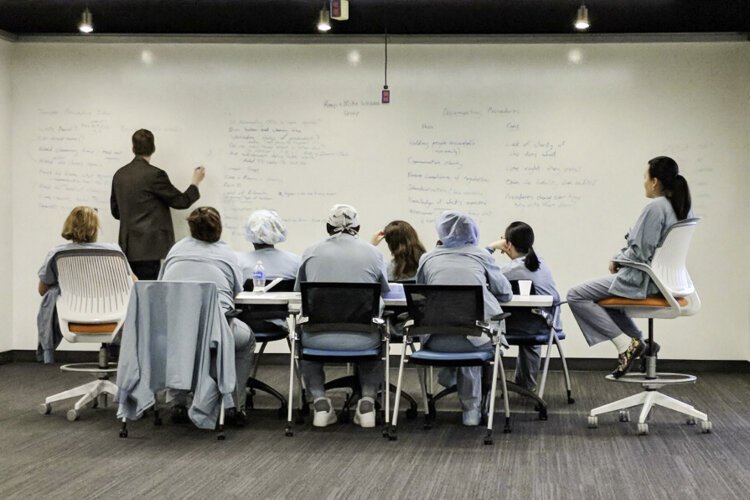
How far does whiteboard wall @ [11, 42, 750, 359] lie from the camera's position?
29.1ft

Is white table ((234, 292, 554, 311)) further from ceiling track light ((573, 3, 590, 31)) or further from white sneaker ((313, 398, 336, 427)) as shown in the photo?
ceiling track light ((573, 3, 590, 31))

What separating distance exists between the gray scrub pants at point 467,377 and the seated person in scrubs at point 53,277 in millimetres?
1962

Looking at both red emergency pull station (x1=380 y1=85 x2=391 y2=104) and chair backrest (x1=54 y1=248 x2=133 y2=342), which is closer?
chair backrest (x1=54 y1=248 x2=133 y2=342)

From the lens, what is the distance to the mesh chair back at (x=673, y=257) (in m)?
6.11

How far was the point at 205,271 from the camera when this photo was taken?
632 cm

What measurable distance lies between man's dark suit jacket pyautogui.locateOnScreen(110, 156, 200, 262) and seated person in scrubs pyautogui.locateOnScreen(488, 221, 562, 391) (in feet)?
9.88

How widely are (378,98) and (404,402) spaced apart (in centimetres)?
296

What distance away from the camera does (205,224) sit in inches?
252

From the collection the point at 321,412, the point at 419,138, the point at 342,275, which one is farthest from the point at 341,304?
the point at 419,138

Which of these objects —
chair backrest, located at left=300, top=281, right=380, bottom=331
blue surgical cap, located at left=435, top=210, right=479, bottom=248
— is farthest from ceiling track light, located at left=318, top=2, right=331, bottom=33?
chair backrest, located at left=300, top=281, right=380, bottom=331

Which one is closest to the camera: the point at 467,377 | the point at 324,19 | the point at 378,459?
the point at 378,459

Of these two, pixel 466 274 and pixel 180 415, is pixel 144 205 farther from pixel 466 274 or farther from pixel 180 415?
pixel 466 274

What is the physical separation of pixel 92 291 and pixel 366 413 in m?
1.83

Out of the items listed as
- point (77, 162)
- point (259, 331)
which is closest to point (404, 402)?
point (259, 331)
